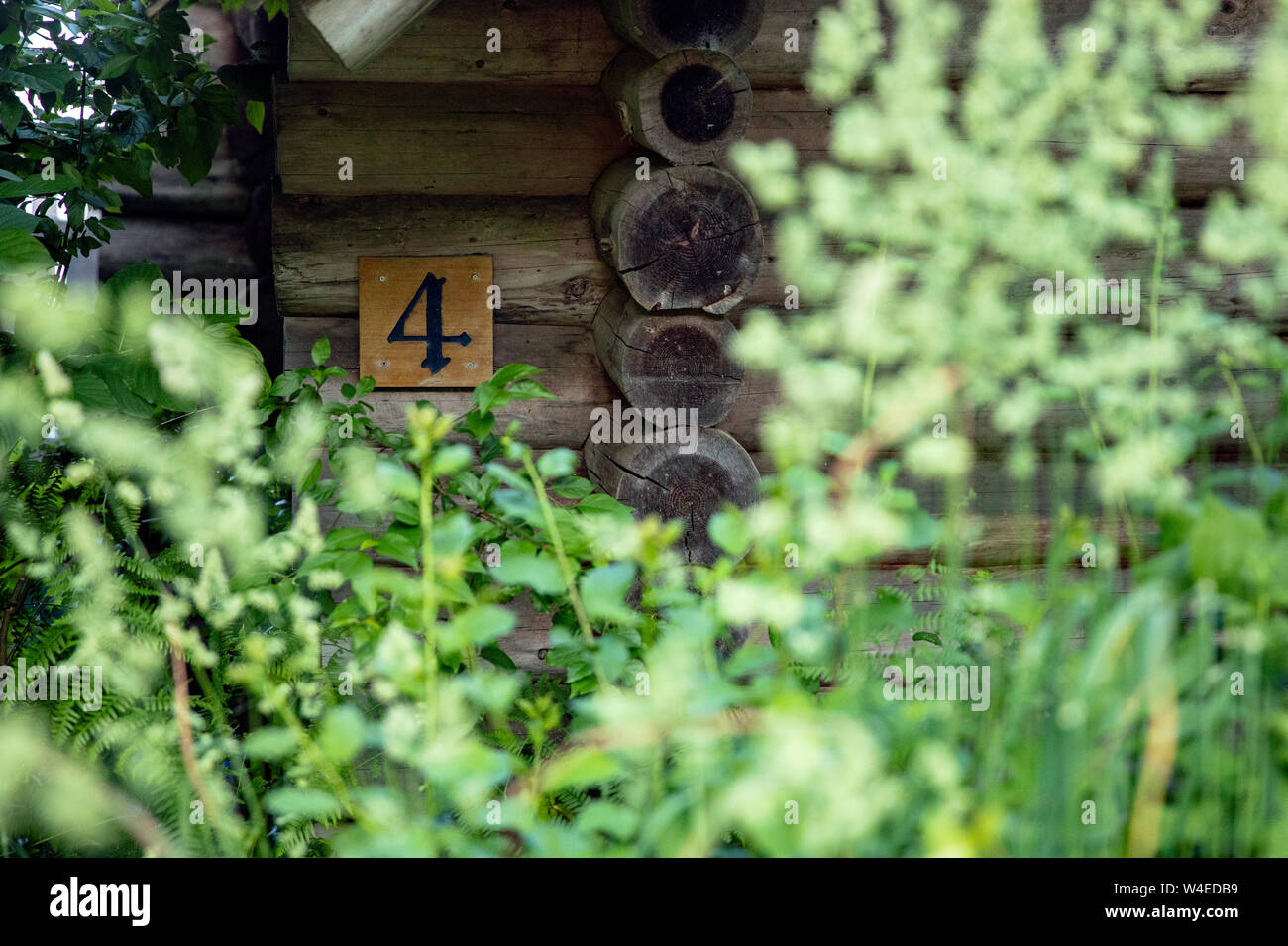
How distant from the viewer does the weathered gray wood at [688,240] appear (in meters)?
2.55

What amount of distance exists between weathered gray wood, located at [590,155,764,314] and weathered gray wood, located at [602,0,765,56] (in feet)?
0.97

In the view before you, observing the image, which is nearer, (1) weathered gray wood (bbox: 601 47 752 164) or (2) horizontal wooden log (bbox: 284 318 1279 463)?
(1) weathered gray wood (bbox: 601 47 752 164)

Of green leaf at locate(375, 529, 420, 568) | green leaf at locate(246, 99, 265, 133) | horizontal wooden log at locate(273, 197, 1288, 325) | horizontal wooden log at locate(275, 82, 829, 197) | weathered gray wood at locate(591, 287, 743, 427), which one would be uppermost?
green leaf at locate(246, 99, 265, 133)

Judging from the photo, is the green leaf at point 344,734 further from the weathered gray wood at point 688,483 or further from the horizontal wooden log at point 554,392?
the horizontal wooden log at point 554,392

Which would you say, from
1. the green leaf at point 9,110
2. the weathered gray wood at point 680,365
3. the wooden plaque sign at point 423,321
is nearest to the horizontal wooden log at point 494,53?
the wooden plaque sign at point 423,321

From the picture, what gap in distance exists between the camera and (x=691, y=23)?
2451 millimetres

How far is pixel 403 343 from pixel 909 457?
2366 millimetres

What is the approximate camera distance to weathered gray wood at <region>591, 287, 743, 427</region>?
2654mm

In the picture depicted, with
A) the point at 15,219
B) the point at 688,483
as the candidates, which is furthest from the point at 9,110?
the point at 688,483

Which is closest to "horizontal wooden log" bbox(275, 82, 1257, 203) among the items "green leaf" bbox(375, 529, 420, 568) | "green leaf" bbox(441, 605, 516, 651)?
"green leaf" bbox(375, 529, 420, 568)

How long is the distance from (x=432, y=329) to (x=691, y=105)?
3.34ft

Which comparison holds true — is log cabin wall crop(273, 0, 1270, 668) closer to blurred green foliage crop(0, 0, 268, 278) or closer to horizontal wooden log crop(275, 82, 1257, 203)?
horizontal wooden log crop(275, 82, 1257, 203)

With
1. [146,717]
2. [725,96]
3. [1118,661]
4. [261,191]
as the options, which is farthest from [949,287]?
[261,191]

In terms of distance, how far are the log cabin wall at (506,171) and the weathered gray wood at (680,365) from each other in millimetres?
249
